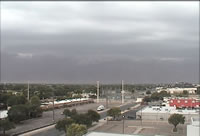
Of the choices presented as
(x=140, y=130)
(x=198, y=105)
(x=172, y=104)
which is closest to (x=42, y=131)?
(x=140, y=130)

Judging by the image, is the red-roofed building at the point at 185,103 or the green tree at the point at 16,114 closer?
the green tree at the point at 16,114

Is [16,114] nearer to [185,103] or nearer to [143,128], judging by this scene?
[143,128]

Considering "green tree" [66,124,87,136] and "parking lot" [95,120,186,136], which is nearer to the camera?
"green tree" [66,124,87,136]

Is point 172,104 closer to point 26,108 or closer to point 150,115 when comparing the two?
point 150,115

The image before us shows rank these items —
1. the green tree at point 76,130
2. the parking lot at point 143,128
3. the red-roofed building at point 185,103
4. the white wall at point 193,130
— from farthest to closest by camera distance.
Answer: the red-roofed building at point 185,103, the parking lot at point 143,128, the green tree at point 76,130, the white wall at point 193,130

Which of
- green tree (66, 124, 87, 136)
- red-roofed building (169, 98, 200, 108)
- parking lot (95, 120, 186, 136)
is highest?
green tree (66, 124, 87, 136)

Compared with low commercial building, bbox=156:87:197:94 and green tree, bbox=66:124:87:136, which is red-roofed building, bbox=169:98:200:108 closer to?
low commercial building, bbox=156:87:197:94

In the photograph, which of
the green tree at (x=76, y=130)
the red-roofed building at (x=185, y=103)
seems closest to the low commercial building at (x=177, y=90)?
the red-roofed building at (x=185, y=103)

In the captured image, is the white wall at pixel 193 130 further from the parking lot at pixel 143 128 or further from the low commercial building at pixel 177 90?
the low commercial building at pixel 177 90

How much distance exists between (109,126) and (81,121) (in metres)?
3.75

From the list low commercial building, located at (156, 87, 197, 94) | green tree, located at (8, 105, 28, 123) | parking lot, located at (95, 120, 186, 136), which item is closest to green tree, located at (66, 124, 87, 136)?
parking lot, located at (95, 120, 186, 136)

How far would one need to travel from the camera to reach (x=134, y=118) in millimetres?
24953

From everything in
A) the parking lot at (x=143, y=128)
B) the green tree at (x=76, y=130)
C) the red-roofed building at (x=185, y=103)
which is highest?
the green tree at (x=76, y=130)

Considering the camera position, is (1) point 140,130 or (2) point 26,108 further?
(2) point 26,108
